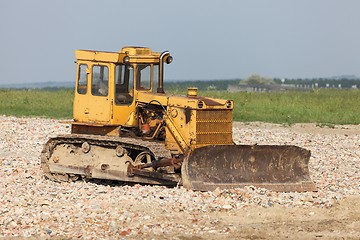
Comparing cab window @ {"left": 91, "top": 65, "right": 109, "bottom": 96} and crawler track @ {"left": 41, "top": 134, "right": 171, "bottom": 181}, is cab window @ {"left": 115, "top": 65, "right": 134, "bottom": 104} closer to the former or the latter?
cab window @ {"left": 91, "top": 65, "right": 109, "bottom": 96}

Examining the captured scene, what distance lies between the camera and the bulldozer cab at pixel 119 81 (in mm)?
20422

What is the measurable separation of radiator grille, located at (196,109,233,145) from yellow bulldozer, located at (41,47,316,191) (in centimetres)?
2

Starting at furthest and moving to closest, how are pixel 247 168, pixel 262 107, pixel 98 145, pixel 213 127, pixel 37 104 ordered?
1. pixel 37 104
2. pixel 262 107
3. pixel 98 145
4. pixel 213 127
5. pixel 247 168

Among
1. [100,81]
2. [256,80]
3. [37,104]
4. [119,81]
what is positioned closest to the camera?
[119,81]

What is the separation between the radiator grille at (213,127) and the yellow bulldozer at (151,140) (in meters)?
0.02

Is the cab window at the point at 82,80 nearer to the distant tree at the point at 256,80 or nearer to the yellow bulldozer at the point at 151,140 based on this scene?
the yellow bulldozer at the point at 151,140

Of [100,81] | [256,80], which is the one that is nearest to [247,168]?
[100,81]

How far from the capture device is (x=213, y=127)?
1947cm

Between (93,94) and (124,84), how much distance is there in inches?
31.9

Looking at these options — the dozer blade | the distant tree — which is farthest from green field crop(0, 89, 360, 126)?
the distant tree

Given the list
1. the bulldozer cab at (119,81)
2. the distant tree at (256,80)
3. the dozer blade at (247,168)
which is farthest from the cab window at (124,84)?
the distant tree at (256,80)

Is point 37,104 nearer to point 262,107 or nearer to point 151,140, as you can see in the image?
point 262,107

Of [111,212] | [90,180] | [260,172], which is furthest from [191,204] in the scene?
[90,180]

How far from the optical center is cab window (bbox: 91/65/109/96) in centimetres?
2062
